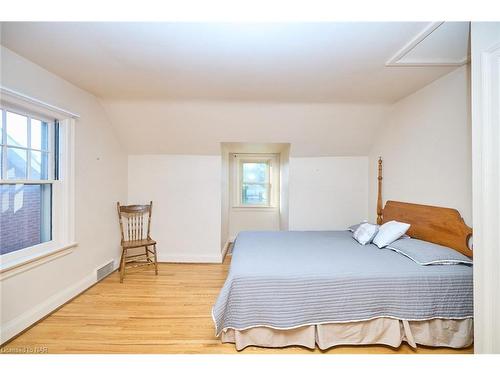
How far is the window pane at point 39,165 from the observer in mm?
2088

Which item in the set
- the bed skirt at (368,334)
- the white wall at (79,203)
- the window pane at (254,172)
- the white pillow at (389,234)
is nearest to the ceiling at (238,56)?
the white wall at (79,203)

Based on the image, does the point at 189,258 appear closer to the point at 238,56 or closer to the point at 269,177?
the point at 269,177

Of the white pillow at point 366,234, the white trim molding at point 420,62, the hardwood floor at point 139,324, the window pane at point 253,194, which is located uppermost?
the white trim molding at point 420,62

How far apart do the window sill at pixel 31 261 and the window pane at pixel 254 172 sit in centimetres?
334

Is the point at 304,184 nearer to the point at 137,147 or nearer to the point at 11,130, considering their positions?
the point at 137,147

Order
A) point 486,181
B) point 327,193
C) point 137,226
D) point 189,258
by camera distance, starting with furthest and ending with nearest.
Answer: point 327,193
point 189,258
point 137,226
point 486,181

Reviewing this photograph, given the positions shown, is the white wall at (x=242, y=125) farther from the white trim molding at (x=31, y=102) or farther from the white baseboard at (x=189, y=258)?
the white baseboard at (x=189, y=258)

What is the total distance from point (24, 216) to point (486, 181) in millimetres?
3288

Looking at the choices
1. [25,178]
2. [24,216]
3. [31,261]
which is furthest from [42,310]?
[25,178]

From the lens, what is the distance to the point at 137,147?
3.49m

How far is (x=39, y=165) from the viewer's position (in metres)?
2.16

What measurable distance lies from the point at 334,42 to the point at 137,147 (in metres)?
3.02

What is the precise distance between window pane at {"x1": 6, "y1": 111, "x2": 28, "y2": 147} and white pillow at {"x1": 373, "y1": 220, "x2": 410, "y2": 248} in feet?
11.2

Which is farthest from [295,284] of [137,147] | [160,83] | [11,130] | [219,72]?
[137,147]
